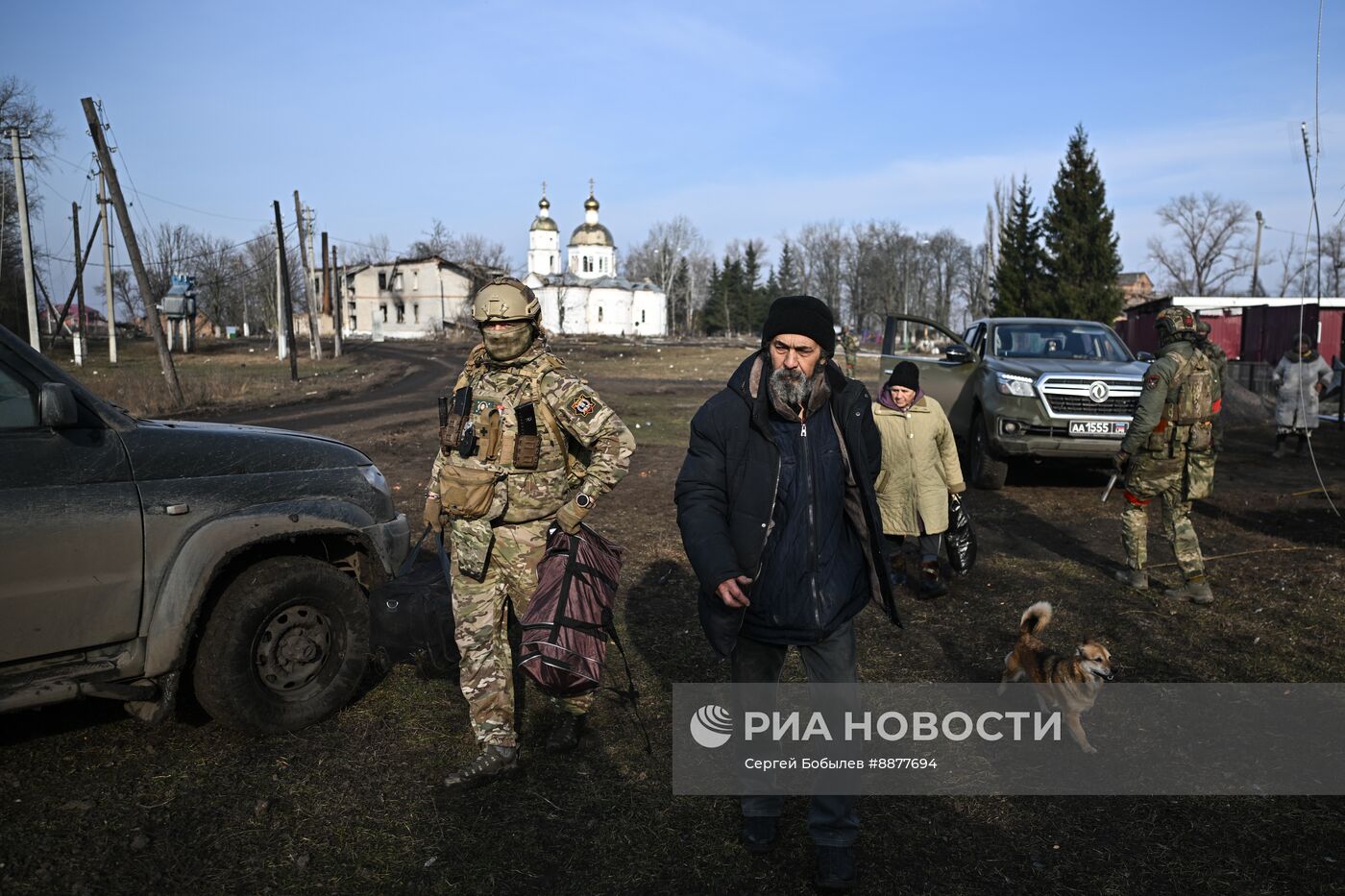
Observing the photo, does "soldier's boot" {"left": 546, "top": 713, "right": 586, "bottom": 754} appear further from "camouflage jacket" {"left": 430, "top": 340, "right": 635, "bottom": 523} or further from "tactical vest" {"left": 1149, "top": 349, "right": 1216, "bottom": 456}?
"tactical vest" {"left": 1149, "top": 349, "right": 1216, "bottom": 456}

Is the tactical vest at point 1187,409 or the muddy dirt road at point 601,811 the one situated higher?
the tactical vest at point 1187,409

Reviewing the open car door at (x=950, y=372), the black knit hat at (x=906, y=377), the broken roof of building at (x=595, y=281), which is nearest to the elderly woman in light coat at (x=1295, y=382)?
the open car door at (x=950, y=372)

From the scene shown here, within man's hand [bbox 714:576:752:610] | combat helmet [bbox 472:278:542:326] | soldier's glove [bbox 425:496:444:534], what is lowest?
man's hand [bbox 714:576:752:610]

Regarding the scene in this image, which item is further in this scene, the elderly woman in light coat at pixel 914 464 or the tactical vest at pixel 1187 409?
the elderly woman in light coat at pixel 914 464

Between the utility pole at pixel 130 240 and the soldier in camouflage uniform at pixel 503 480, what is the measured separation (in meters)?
19.1

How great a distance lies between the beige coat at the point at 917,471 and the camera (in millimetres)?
6027

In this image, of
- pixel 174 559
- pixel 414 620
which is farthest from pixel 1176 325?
pixel 174 559

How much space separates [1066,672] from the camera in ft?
13.1

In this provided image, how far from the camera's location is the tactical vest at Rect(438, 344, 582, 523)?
3727 mm

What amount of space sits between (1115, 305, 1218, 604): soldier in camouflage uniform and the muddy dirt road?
395mm

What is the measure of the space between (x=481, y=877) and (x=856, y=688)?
146 cm

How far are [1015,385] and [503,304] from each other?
779 cm

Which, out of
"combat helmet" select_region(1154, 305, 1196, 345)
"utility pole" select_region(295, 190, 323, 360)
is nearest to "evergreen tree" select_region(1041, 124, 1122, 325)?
"utility pole" select_region(295, 190, 323, 360)

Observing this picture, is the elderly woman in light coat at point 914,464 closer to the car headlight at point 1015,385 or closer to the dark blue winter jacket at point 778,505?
the dark blue winter jacket at point 778,505
